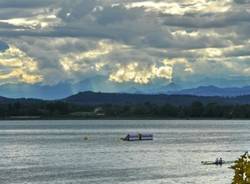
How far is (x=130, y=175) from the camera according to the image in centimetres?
9844

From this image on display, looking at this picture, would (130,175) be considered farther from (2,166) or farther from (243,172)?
(243,172)

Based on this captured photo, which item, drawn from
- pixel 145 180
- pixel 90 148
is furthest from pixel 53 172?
pixel 90 148

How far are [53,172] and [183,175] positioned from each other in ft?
64.9

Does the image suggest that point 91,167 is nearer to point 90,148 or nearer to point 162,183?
point 162,183

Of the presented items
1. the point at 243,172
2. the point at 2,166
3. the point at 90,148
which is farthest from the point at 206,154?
the point at 243,172

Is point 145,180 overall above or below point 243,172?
below

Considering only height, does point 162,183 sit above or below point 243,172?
below

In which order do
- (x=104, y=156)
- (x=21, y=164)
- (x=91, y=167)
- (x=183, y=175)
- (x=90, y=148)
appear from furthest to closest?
(x=90, y=148) < (x=104, y=156) < (x=21, y=164) < (x=91, y=167) < (x=183, y=175)

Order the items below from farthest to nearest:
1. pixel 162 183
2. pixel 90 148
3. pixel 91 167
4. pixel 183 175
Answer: pixel 90 148
pixel 91 167
pixel 183 175
pixel 162 183

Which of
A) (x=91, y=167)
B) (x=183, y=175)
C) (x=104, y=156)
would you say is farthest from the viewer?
(x=104, y=156)

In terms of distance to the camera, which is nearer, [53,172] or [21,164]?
[53,172]

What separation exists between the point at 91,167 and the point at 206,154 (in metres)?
39.3

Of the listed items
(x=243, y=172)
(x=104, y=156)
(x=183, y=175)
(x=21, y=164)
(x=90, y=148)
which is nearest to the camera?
(x=243, y=172)

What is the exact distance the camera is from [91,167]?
113000 millimetres
